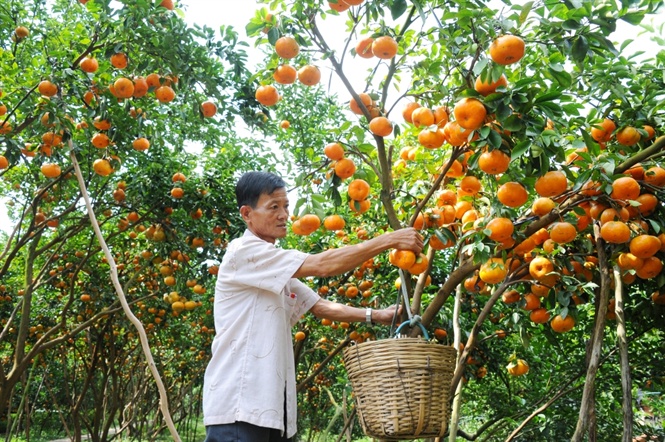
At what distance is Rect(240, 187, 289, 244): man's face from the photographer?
2316mm

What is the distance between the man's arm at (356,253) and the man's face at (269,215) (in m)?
0.30

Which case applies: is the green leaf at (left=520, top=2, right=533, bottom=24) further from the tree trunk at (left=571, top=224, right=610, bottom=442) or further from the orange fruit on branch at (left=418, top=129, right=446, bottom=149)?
the tree trunk at (left=571, top=224, right=610, bottom=442)

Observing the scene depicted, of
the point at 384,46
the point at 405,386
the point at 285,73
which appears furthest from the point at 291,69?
the point at 405,386

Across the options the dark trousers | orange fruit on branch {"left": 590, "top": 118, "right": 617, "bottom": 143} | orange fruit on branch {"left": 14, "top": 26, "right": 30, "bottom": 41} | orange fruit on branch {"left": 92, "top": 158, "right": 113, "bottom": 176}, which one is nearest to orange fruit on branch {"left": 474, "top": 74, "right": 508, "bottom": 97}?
orange fruit on branch {"left": 590, "top": 118, "right": 617, "bottom": 143}

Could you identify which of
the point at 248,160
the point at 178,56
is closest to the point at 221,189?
the point at 248,160

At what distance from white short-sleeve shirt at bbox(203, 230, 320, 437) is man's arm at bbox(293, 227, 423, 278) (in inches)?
2.1

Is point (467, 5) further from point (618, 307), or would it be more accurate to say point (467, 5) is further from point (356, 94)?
point (618, 307)

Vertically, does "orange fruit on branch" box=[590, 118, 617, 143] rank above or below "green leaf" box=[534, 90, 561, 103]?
above

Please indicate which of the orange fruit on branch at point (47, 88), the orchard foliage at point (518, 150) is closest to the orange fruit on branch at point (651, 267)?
the orchard foliage at point (518, 150)

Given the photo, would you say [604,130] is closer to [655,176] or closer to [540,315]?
[655,176]

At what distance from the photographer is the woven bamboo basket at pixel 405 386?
174 centimetres

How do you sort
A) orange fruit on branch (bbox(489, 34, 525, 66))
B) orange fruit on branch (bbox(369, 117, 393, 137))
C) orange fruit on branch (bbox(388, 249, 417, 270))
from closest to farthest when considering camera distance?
orange fruit on branch (bbox(489, 34, 525, 66)) → orange fruit on branch (bbox(388, 249, 417, 270)) → orange fruit on branch (bbox(369, 117, 393, 137))

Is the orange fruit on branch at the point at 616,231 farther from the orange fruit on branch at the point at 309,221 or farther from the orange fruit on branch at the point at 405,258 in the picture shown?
the orange fruit on branch at the point at 309,221

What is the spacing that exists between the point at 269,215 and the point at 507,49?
1.09 meters
